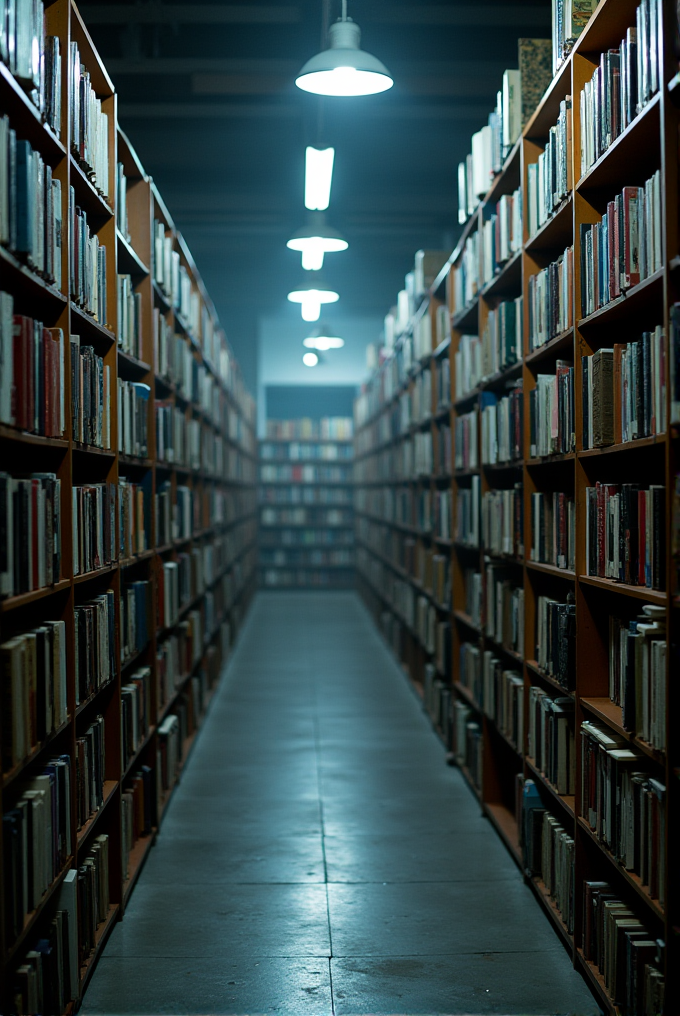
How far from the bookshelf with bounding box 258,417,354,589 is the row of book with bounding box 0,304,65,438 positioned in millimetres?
14103

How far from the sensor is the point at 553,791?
3.62 m

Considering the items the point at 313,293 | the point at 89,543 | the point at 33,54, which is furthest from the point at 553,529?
the point at 313,293

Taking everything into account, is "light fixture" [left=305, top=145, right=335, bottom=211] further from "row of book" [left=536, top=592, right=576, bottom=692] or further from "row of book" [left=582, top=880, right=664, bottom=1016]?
"row of book" [left=582, top=880, right=664, bottom=1016]

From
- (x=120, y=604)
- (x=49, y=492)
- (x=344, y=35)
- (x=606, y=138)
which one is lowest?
(x=120, y=604)

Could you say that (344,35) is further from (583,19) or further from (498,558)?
(498,558)

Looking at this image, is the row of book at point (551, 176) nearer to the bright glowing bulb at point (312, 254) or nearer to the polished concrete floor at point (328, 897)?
the polished concrete floor at point (328, 897)

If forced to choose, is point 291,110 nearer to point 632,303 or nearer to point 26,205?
point 632,303

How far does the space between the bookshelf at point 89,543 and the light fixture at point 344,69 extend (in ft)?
2.68

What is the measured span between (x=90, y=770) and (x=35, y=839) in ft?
2.59

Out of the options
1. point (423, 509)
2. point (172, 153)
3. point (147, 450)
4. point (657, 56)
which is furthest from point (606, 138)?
point (172, 153)

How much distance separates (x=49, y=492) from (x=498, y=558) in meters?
2.68

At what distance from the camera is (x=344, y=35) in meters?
4.16

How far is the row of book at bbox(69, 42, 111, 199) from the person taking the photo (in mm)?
3088

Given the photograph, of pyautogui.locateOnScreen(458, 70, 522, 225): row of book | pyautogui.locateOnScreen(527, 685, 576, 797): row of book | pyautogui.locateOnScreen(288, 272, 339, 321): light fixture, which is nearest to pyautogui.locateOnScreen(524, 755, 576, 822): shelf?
pyautogui.locateOnScreen(527, 685, 576, 797): row of book
